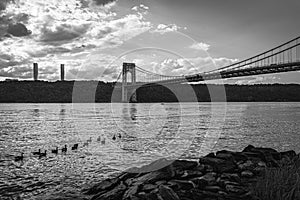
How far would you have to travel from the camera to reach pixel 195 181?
22.5 feet

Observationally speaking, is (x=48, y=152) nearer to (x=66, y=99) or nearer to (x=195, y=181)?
(x=195, y=181)

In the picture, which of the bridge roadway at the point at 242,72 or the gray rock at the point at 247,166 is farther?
the bridge roadway at the point at 242,72

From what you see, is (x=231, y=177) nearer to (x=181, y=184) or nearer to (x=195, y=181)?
(x=195, y=181)

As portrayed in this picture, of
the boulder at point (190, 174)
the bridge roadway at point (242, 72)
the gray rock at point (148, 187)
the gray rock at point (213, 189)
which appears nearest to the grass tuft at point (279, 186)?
the gray rock at point (213, 189)

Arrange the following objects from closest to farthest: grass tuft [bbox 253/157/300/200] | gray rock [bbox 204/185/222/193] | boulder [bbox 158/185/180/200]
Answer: grass tuft [bbox 253/157/300/200] → boulder [bbox 158/185/180/200] → gray rock [bbox 204/185/222/193]

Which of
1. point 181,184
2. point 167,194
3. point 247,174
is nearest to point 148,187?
point 181,184

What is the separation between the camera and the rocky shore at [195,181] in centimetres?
602

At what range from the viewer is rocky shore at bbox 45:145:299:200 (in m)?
6.02

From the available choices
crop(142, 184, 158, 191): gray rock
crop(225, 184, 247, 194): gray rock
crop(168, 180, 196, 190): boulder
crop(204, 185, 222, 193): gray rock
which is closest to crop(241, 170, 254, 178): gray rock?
crop(225, 184, 247, 194): gray rock

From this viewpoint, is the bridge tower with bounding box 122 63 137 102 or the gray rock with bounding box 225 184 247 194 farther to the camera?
the bridge tower with bounding box 122 63 137 102

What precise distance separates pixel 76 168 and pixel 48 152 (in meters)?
4.20

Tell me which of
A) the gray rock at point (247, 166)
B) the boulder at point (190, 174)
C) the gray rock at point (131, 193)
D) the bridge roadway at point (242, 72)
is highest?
the bridge roadway at point (242, 72)

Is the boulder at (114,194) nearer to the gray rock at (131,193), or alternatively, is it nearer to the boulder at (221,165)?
the gray rock at (131,193)

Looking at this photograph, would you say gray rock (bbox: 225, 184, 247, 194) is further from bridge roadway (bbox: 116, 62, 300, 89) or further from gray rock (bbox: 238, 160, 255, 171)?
bridge roadway (bbox: 116, 62, 300, 89)
